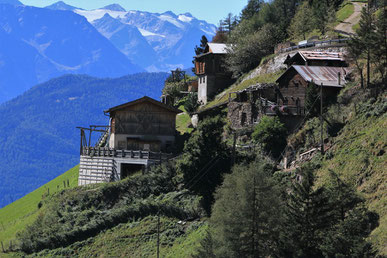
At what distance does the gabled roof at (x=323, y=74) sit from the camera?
50.9 m

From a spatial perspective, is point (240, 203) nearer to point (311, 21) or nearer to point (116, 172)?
point (116, 172)

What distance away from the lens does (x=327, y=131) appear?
148ft

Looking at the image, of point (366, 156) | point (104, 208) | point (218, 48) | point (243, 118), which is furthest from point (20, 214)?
point (366, 156)

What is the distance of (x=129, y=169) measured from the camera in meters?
59.2

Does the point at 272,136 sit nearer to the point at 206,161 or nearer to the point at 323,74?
the point at 206,161

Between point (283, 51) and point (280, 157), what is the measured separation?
2669 centimetres

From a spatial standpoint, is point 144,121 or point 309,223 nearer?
point 309,223

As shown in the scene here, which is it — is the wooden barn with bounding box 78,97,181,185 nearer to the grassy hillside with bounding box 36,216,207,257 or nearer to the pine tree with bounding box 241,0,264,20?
the grassy hillside with bounding box 36,216,207,257

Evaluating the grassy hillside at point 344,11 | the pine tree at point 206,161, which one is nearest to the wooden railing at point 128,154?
the pine tree at point 206,161

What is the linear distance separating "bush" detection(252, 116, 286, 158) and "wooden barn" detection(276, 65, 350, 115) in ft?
7.65

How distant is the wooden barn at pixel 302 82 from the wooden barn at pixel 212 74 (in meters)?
23.7

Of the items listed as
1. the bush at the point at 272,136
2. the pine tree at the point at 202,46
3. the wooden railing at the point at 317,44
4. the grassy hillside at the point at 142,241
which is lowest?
the grassy hillside at the point at 142,241

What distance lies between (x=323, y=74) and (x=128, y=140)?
20116 mm

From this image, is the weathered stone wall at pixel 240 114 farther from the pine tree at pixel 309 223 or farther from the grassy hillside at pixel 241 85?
the pine tree at pixel 309 223
